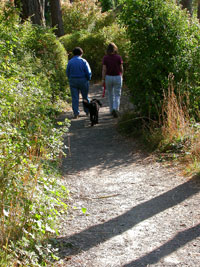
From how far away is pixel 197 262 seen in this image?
4.04 m

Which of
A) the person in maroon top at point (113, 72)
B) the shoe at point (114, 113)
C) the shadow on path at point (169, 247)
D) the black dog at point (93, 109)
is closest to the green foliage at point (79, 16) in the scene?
the person in maroon top at point (113, 72)

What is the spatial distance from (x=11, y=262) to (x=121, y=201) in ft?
7.85

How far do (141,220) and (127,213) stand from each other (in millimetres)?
273

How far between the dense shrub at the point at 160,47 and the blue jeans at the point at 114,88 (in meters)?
1.84

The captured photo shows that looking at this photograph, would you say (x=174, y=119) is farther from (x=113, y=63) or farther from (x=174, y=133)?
(x=113, y=63)

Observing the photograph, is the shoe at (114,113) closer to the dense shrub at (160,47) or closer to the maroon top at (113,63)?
the maroon top at (113,63)

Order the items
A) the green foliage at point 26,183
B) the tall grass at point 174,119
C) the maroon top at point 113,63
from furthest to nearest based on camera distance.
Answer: the maroon top at point 113,63
the tall grass at point 174,119
the green foliage at point 26,183

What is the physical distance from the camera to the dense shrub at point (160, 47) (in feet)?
27.7

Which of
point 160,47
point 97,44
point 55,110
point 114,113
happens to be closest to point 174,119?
point 160,47

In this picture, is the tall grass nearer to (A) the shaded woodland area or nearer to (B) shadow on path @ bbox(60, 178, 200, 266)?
(A) the shaded woodland area

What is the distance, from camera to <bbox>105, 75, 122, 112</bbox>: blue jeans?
10637mm

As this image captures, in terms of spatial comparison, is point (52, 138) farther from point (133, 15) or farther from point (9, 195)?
point (133, 15)

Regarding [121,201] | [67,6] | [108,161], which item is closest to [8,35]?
[108,161]

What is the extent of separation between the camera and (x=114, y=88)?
10.8 m
